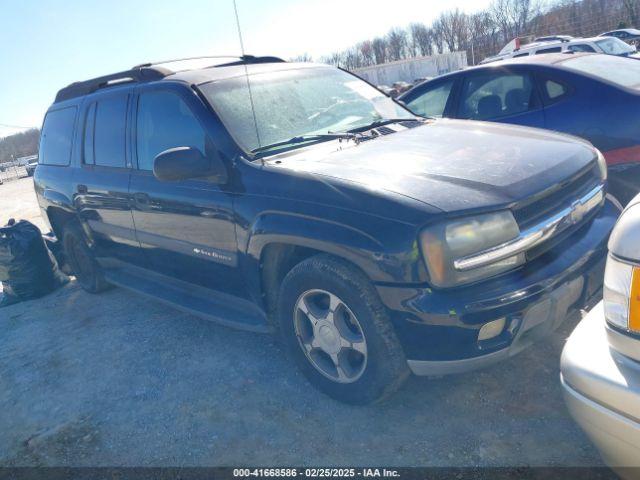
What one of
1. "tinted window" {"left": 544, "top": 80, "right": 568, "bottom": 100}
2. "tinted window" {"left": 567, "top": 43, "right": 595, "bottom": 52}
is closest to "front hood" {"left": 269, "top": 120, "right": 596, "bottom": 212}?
"tinted window" {"left": 544, "top": 80, "right": 568, "bottom": 100}

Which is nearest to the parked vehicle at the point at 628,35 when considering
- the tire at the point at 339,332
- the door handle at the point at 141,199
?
the door handle at the point at 141,199

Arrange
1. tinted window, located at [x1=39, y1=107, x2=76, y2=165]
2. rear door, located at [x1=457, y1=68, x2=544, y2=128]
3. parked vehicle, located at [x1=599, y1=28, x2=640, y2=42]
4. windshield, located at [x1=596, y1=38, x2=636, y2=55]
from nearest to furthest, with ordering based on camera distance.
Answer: rear door, located at [x1=457, y1=68, x2=544, y2=128] < tinted window, located at [x1=39, y1=107, x2=76, y2=165] < windshield, located at [x1=596, y1=38, x2=636, y2=55] < parked vehicle, located at [x1=599, y1=28, x2=640, y2=42]

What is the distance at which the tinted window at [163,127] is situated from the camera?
10.6 feet

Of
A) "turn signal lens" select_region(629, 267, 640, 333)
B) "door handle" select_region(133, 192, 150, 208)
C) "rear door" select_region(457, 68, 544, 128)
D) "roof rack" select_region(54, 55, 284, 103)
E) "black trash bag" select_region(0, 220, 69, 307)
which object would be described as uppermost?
"roof rack" select_region(54, 55, 284, 103)

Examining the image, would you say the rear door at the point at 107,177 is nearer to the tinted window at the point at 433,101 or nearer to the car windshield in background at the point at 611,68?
the tinted window at the point at 433,101

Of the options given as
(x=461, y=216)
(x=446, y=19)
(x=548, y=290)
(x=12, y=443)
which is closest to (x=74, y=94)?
(x=12, y=443)

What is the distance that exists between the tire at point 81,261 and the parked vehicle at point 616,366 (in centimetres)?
446

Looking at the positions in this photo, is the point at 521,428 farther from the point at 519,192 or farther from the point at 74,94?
the point at 74,94

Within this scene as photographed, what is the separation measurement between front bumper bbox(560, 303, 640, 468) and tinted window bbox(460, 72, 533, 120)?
336 centimetres

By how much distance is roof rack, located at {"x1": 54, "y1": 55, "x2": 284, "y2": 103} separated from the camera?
3749mm

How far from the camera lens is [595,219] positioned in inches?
111

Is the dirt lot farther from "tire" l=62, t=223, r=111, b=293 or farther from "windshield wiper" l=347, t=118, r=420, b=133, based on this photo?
"windshield wiper" l=347, t=118, r=420, b=133

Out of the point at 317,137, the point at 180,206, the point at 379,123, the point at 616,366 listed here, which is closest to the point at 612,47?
the point at 379,123

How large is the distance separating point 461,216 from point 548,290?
54cm
